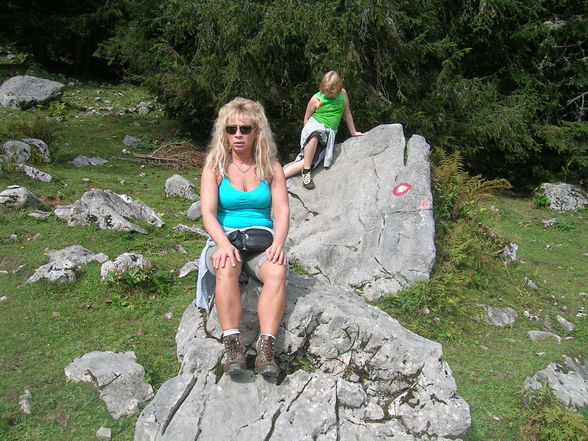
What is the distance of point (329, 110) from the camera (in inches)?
314

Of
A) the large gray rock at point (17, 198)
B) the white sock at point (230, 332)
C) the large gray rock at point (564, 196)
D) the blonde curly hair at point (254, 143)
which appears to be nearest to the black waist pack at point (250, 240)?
the blonde curly hair at point (254, 143)

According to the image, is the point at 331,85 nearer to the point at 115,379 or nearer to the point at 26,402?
the point at 115,379

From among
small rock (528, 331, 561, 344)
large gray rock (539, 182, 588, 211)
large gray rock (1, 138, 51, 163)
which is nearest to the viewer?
small rock (528, 331, 561, 344)

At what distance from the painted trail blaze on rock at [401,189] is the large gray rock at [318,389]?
3.07 meters

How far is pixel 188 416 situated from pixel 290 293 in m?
1.18

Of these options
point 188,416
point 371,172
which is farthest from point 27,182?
point 188,416

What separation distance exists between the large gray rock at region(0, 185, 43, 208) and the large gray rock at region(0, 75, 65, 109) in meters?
8.45

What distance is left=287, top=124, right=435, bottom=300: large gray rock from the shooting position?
6.48 m

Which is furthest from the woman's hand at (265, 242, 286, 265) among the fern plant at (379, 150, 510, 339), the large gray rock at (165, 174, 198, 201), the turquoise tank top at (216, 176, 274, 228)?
the large gray rock at (165, 174, 198, 201)

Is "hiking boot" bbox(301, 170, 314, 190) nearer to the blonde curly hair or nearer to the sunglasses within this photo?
the blonde curly hair

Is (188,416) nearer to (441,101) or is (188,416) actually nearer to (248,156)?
(248,156)

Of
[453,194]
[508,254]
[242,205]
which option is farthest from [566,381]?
[242,205]

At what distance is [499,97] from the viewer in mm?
12898

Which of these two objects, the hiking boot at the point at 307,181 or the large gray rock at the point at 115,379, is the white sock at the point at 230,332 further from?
the hiking boot at the point at 307,181
